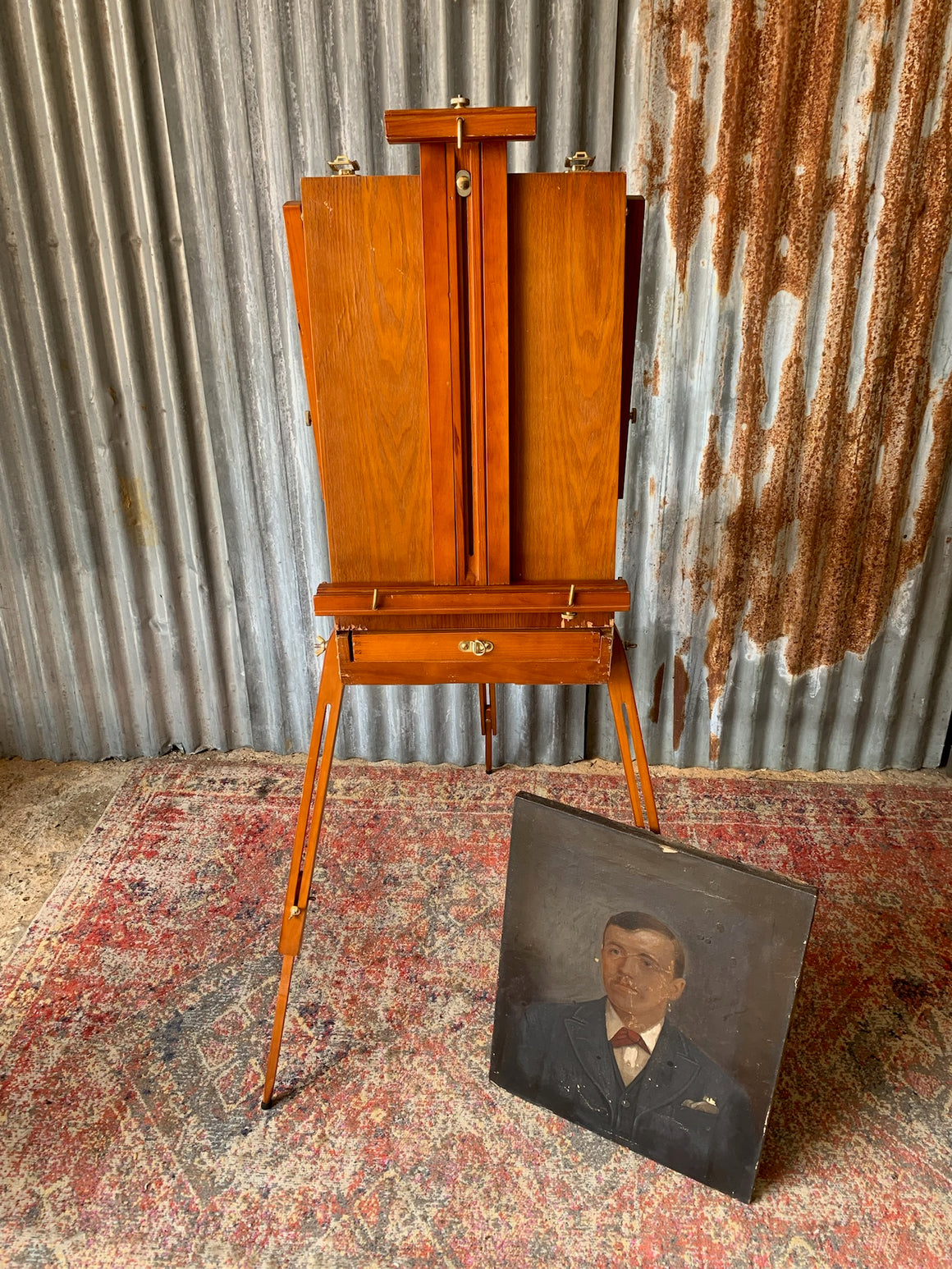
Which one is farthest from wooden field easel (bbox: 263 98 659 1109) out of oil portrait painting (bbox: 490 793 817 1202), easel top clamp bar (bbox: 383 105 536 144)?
oil portrait painting (bbox: 490 793 817 1202)

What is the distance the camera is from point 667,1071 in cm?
164

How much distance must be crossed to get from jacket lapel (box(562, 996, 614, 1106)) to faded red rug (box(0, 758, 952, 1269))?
0.45ft

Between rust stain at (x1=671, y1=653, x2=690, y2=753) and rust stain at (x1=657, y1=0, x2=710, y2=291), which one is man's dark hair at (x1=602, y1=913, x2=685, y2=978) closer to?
rust stain at (x1=671, y1=653, x2=690, y2=753)

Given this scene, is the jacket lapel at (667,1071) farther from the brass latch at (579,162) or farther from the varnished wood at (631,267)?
the brass latch at (579,162)

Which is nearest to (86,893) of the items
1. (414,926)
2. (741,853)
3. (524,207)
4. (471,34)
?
(414,926)

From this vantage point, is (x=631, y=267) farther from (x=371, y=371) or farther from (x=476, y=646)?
(x=476, y=646)

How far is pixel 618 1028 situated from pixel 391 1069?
0.53 m

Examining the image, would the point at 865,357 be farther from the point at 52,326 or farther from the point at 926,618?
the point at 52,326

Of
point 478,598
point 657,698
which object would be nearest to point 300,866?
point 478,598

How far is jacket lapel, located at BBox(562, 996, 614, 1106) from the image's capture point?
5.57ft

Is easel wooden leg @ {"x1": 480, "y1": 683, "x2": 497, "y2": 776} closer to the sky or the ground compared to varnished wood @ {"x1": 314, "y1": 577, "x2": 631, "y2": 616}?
closer to the ground

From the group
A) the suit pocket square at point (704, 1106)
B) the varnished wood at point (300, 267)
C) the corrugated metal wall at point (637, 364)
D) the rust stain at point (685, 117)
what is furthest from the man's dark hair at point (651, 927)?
the rust stain at point (685, 117)

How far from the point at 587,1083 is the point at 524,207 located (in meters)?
1.70

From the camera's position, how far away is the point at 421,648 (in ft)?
5.67
